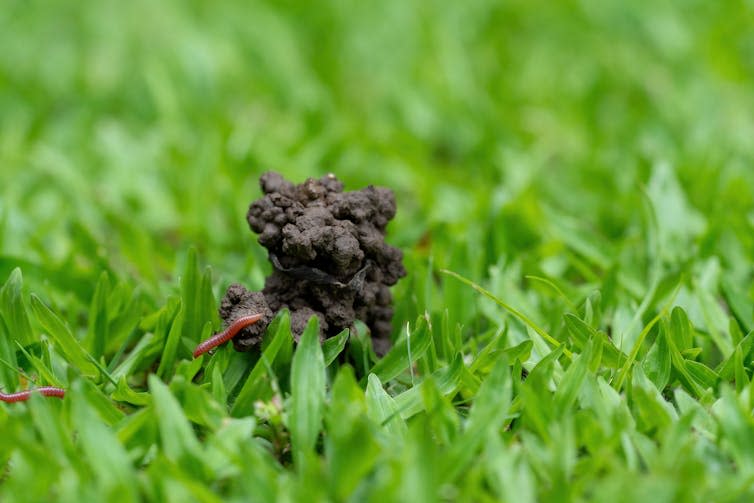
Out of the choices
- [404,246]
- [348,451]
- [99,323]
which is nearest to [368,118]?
[404,246]

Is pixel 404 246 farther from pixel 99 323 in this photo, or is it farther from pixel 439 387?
pixel 99 323

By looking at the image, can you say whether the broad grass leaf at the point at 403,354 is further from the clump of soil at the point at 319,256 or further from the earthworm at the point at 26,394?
the earthworm at the point at 26,394

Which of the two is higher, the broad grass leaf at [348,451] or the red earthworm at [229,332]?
the red earthworm at [229,332]

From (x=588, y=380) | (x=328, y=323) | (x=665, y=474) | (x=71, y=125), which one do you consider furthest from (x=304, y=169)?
(x=665, y=474)

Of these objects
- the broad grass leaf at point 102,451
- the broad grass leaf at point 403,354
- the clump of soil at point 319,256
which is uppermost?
the clump of soil at point 319,256

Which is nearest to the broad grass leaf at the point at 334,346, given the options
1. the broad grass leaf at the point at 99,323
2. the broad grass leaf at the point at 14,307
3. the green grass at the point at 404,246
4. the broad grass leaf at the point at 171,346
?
the green grass at the point at 404,246

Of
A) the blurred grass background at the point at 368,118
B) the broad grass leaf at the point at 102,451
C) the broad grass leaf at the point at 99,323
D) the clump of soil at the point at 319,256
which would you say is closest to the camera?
the broad grass leaf at the point at 102,451
